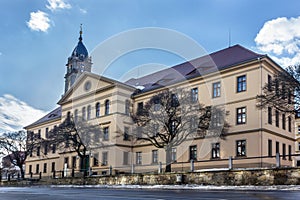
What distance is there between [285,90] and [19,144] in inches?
1503

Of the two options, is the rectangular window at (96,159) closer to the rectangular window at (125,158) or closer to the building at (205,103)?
the building at (205,103)

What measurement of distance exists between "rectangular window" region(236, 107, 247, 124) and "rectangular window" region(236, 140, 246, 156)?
6.11ft

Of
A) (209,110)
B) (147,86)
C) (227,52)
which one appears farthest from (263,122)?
(147,86)

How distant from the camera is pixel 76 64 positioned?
7250 centimetres

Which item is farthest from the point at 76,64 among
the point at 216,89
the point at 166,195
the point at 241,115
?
the point at 166,195

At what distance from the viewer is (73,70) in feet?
236

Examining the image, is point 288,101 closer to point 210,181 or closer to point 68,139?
point 210,181

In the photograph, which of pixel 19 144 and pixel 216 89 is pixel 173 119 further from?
pixel 19 144

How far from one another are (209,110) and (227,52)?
34.1 ft

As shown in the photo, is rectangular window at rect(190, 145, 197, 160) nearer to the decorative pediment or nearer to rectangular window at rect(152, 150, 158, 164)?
rectangular window at rect(152, 150, 158, 164)

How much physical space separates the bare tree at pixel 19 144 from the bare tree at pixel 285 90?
33.7 meters

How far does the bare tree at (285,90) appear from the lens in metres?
24.2

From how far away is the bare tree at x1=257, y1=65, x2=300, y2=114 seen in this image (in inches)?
→ 952

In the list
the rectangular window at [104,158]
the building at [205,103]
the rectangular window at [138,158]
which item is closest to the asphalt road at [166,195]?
the building at [205,103]
